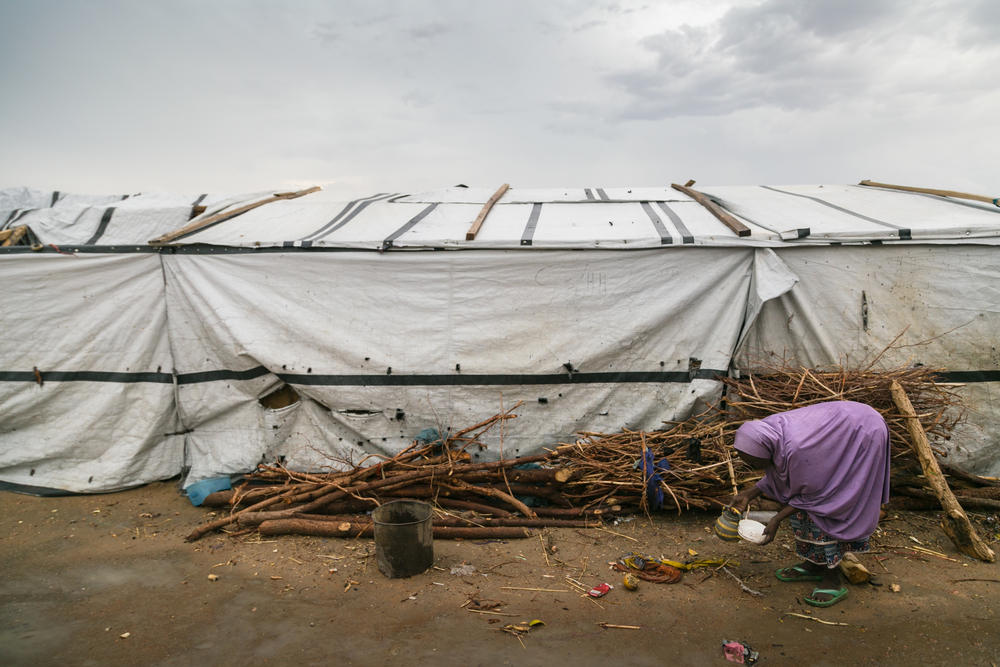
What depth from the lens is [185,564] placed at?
3.85 meters

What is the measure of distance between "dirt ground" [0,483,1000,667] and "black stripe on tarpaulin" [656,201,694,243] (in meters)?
2.24

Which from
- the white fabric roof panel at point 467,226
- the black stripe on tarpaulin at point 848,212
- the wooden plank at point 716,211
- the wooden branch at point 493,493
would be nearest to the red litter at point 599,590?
the wooden branch at point 493,493

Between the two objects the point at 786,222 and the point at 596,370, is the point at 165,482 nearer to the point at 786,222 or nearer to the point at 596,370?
the point at 596,370

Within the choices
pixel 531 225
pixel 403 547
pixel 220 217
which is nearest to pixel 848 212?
pixel 531 225

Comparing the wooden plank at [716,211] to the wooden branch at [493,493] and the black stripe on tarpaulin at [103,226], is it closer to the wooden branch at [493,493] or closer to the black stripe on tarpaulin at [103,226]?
the wooden branch at [493,493]

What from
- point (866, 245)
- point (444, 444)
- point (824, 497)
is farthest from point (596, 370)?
point (866, 245)

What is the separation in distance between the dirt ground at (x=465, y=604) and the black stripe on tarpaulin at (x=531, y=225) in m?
2.42

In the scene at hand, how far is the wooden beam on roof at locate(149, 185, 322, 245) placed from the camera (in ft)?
16.6

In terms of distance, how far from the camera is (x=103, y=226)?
18.7 ft

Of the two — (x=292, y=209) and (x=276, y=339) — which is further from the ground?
(x=292, y=209)

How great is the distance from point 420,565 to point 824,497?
7.90ft

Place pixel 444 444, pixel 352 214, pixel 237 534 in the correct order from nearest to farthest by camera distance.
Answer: pixel 237 534 < pixel 444 444 < pixel 352 214

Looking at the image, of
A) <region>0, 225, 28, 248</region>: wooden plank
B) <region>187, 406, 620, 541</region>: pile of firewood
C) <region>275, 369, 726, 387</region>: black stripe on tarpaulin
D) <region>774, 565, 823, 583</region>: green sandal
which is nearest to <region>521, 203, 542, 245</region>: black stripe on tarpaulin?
<region>275, 369, 726, 387</region>: black stripe on tarpaulin

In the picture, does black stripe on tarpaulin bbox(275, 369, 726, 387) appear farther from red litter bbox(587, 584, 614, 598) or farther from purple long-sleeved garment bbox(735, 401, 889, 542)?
red litter bbox(587, 584, 614, 598)
